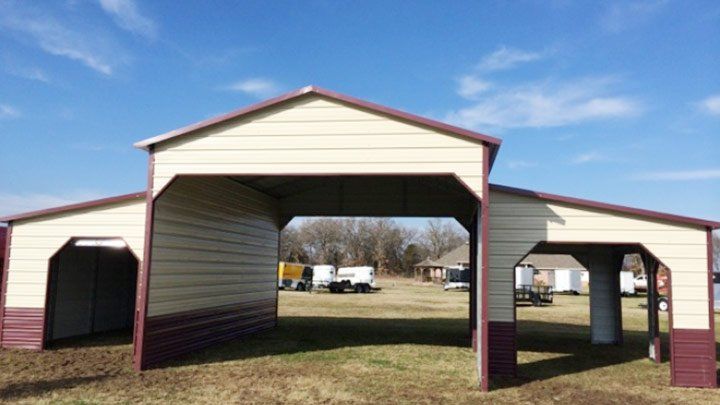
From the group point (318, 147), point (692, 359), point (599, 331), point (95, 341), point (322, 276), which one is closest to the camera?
point (692, 359)

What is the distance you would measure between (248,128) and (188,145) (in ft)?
4.08

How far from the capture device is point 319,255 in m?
77.9

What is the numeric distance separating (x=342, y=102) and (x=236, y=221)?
5593 mm

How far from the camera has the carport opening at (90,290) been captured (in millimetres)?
13094

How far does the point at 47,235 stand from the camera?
12305 mm

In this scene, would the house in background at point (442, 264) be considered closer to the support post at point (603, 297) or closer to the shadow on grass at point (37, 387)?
the support post at point (603, 297)

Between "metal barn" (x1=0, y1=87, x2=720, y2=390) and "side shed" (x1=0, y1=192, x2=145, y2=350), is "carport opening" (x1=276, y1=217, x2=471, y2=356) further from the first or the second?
"side shed" (x1=0, y1=192, x2=145, y2=350)

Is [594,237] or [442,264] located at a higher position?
[594,237]

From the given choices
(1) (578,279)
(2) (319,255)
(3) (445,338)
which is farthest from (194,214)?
(2) (319,255)

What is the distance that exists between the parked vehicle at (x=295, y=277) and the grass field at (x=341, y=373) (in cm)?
2295

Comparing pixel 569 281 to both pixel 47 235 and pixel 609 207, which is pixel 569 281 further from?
pixel 47 235

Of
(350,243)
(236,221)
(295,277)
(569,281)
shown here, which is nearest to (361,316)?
(236,221)

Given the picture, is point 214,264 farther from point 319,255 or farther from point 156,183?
point 319,255

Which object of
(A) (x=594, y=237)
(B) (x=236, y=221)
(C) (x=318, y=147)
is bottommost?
(A) (x=594, y=237)
